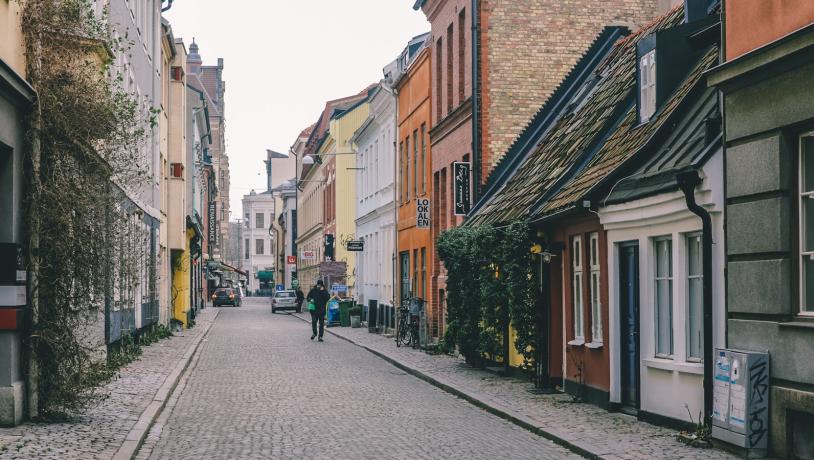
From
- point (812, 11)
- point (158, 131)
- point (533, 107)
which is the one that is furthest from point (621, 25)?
point (812, 11)

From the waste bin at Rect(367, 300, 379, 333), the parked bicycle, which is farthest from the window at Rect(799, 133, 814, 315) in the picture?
Result: the waste bin at Rect(367, 300, 379, 333)

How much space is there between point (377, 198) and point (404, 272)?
23.4 ft

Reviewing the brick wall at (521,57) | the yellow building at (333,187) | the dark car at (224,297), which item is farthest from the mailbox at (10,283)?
the dark car at (224,297)

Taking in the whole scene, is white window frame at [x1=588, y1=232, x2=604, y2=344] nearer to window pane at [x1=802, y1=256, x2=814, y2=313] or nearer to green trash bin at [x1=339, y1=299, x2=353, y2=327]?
window pane at [x1=802, y1=256, x2=814, y2=313]

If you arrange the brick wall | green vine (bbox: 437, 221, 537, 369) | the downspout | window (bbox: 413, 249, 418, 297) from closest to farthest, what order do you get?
green vine (bbox: 437, 221, 537, 369), the downspout, the brick wall, window (bbox: 413, 249, 418, 297)

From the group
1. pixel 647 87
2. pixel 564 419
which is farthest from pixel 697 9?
pixel 564 419

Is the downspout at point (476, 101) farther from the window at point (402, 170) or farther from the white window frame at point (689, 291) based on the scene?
the white window frame at point (689, 291)

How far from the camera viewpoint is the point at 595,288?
654 inches

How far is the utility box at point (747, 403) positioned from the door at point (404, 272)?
81.9 feet

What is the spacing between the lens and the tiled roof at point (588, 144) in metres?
16.1

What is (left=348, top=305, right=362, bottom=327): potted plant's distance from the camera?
45.2m

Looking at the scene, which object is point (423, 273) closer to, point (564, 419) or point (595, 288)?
point (595, 288)

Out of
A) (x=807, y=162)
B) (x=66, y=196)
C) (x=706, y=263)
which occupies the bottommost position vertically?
(x=706, y=263)

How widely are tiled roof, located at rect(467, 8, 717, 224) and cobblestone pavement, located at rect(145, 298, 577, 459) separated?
3.47 meters
